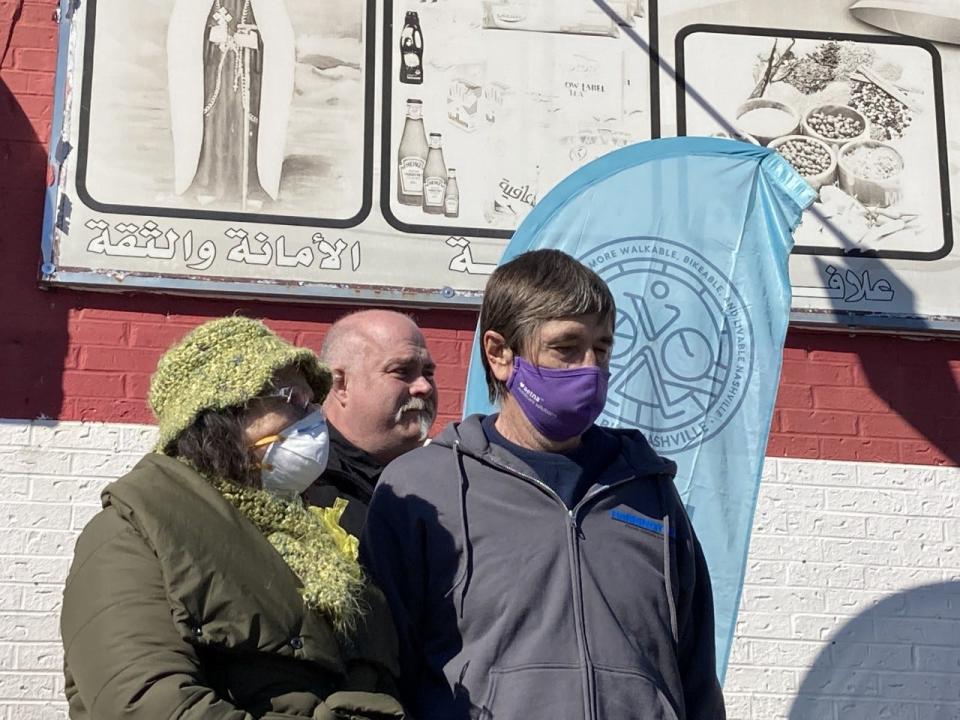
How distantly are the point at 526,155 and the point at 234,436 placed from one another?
9.14ft

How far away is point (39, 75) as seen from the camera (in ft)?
15.0

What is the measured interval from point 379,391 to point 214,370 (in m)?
1.20

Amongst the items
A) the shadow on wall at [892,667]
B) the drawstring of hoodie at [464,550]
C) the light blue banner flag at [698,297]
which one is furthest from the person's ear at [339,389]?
the shadow on wall at [892,667]

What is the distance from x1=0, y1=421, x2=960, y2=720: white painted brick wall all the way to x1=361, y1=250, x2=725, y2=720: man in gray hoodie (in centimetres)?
218

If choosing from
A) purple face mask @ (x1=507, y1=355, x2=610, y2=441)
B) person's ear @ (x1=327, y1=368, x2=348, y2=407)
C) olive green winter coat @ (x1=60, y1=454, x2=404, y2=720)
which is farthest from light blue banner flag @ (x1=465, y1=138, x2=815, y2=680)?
olive green winter coat @ (x1=60, y1=454, x2=404, y2=720)

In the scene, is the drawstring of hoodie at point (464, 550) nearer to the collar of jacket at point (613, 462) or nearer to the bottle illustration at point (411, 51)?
the collar of jacket at point (613, 462)

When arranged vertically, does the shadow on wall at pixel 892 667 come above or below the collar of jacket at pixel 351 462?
below

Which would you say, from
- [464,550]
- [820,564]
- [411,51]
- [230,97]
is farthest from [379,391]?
[820,564]

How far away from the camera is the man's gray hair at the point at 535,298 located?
2363mm

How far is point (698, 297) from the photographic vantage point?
3.35m

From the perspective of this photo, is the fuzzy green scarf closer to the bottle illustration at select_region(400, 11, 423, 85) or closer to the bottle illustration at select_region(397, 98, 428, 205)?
the bottle illustration at select_region(397, 98, 428, 205)

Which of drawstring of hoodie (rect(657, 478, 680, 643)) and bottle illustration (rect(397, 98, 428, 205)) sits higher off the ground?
bottle illustration (rect(397, 98, 428, 205))

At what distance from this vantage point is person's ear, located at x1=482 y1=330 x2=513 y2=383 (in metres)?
2.42

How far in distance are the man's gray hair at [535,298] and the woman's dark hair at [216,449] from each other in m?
0.55
